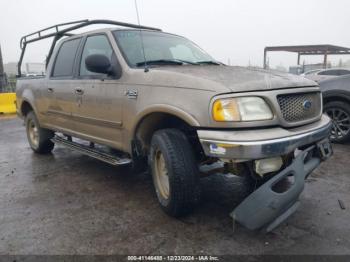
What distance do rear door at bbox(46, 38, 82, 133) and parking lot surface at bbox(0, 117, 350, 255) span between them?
0.79 m

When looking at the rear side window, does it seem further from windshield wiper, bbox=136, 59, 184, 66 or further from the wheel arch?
the wheel arch

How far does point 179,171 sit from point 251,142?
0.68m

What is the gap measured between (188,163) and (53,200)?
1.75 m

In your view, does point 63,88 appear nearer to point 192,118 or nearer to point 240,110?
point 192,118

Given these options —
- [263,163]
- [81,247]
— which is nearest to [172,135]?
[263,163]

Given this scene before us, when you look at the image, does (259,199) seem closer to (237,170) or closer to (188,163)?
(237,170)

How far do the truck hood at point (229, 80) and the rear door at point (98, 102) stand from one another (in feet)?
2.45

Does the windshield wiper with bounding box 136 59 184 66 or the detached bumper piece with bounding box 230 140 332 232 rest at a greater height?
the windshield wiper with bounding box 136 59 184 66

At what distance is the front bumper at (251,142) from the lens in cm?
223

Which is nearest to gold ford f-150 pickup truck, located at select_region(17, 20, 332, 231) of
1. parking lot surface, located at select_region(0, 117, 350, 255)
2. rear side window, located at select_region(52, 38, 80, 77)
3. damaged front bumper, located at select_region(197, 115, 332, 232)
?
damaged front bumper, located at select_region(197, 115, 332, 232)

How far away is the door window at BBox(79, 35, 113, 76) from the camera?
3631 millimetres

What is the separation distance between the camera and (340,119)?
5383 mm

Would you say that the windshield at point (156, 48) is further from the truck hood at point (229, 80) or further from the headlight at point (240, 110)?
the headlight at point (240, 110)

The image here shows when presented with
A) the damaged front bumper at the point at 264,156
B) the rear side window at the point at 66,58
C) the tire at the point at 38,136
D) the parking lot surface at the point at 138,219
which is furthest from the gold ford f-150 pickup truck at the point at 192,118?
the tire at the point at 38,136
